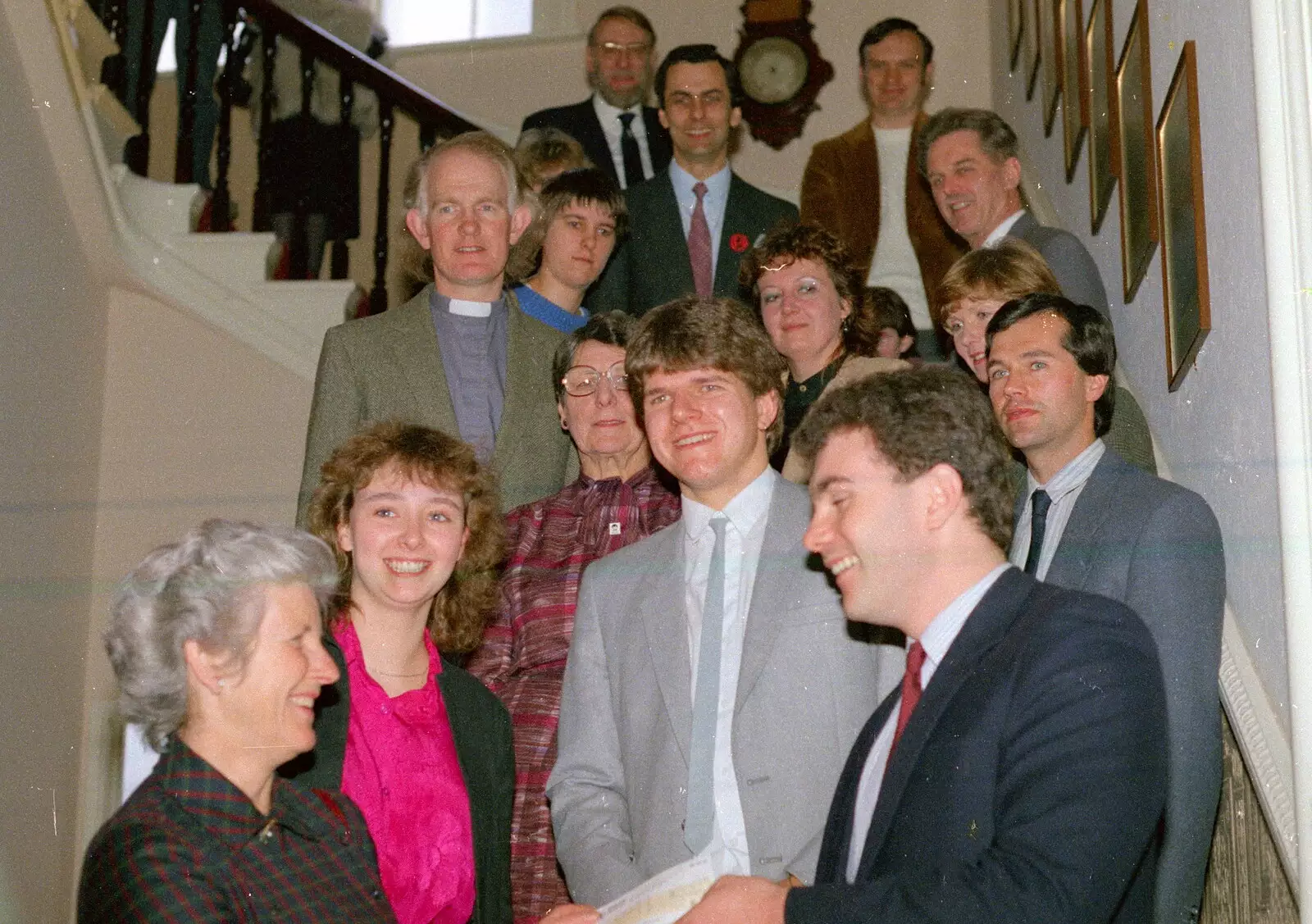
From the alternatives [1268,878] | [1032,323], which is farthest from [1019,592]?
[1032,323]

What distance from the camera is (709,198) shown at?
5.45m

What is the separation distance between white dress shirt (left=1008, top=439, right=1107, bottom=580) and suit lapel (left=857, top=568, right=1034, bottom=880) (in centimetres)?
98

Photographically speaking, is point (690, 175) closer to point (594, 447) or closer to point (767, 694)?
point (594, 447)

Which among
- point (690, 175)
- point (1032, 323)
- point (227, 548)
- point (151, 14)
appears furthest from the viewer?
point (151, 14)

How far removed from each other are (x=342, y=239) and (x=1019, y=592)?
4989mm

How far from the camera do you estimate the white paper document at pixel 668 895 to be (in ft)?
7.75

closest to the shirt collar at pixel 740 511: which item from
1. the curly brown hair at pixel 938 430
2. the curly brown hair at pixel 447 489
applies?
the curly brown hair at pixel 447 489

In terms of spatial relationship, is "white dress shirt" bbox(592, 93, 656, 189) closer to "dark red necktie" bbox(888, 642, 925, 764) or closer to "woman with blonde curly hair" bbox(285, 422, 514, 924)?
"woman with blonde curly hair" bbox(285, 422, 514, 924)

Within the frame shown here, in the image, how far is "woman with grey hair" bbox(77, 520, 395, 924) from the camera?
2.31 m

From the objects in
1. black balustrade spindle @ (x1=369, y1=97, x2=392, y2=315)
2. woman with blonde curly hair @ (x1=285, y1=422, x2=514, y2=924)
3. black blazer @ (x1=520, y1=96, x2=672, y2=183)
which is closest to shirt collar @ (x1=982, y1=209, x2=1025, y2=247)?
woman with blonde curly hair @ (x1=285, y1=422, x2=514, y2=924)

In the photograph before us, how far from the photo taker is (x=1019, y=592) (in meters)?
2.29

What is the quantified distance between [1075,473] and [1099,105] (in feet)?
7.42

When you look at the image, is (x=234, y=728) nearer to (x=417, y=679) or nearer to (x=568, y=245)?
(x=417, y=679)

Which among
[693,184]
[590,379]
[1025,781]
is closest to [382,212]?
[693,184]
